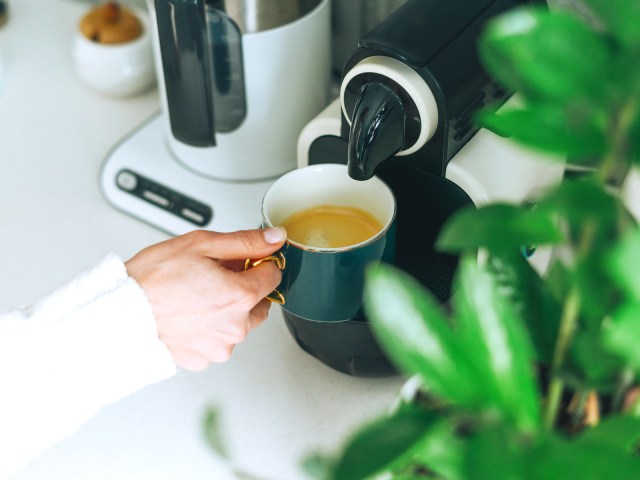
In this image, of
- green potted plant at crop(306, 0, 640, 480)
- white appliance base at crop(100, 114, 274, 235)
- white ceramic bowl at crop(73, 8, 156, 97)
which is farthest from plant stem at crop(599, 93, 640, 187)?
white ceramic bowl at crop(73, 8, 156, 97)

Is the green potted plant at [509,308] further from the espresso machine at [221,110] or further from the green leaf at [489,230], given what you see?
the espresso machine at [221,110]

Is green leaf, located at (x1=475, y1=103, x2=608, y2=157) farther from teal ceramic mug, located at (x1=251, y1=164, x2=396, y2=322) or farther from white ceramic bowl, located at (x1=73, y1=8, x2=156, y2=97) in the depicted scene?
white ceramic bowl, located at (x1=73, y1=8, x2=156, y2=97)

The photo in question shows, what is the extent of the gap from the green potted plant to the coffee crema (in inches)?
14.4

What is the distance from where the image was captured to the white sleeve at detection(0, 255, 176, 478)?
610 mm

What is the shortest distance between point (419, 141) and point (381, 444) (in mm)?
376

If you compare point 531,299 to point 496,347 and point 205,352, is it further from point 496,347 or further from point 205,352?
point 205,352

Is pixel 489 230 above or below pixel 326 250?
above

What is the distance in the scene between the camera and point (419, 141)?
63 centimetres

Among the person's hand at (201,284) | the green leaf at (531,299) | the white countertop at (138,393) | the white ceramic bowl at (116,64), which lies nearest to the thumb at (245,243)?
the person's hand at (201,284)

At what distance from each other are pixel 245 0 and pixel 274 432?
389 mm

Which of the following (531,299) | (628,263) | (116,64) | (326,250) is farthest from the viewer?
(116,64)

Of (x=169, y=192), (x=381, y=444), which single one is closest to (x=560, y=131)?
(x=381, y=444)

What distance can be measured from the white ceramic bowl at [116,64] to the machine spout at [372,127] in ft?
1.58

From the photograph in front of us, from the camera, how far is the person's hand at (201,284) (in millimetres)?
622
